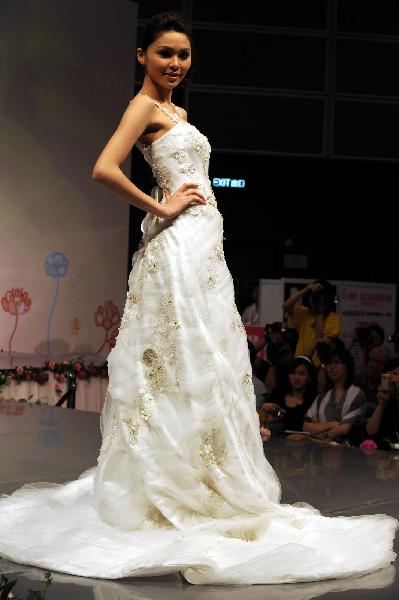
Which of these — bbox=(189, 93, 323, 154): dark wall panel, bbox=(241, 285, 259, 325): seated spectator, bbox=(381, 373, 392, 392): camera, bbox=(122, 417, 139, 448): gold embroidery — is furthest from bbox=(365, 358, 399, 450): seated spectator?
bbox=(189, 93, 323, 154): dark wall panel

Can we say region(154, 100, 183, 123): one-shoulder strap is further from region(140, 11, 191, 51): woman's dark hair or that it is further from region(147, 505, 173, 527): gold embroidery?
region(147, 505, 173, 527): gold embroidery

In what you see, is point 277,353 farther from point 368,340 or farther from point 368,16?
point 368,16

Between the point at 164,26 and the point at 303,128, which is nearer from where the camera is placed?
the point at 164,26

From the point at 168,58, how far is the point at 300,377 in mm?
2789

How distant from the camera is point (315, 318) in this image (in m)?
6.44

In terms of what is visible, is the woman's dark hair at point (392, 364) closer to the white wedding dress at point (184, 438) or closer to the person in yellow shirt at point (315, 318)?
the person in yellow shirt at point (315, 318)

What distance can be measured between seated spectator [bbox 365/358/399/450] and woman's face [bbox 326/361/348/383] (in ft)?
0.81

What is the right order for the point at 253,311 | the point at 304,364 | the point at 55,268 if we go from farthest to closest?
the point at 253,311 < the point at 55,268 < the point at 304,364

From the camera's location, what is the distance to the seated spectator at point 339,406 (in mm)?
4961

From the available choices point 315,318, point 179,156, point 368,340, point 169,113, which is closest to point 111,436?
point 179,156

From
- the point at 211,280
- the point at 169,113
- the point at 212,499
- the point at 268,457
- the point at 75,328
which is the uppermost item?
the point at 169,113

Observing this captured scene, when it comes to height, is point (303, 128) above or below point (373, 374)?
above

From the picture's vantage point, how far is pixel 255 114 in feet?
30.7

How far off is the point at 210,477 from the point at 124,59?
226 inches
